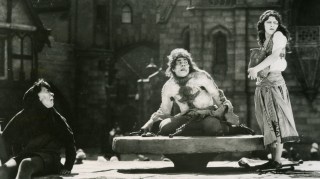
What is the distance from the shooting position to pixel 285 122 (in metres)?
8.56

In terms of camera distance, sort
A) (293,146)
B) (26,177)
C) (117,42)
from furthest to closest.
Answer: (117,42)
(293,146)
(26,177)

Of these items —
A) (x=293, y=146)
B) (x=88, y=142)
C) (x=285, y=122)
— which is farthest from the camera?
(x=88, y=142)

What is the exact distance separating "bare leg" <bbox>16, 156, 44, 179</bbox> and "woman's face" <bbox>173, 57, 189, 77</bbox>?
2.23 meters

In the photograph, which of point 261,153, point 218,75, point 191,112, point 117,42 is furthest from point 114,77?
point 191,112

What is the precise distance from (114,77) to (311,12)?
55.3ft

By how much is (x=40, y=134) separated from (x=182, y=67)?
207 centimetres

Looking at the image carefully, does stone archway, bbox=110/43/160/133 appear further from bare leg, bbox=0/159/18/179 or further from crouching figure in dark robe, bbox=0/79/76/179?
bare leg, bbox=0/159/18/179

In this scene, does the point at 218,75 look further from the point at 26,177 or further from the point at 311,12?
the point at 26,177

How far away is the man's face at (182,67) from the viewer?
29.5 ft

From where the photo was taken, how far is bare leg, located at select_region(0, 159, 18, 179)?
25.6ft

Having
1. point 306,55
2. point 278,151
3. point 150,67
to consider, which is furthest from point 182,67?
point 150,67

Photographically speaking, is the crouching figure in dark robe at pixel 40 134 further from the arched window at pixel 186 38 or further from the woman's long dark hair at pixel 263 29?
the arched window at pixel 186 38

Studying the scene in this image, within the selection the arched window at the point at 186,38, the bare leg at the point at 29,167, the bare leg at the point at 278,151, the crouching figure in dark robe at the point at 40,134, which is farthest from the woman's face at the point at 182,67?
the arched window at the point at 186,38

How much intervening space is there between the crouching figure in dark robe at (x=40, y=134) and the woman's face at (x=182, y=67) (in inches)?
68.4
